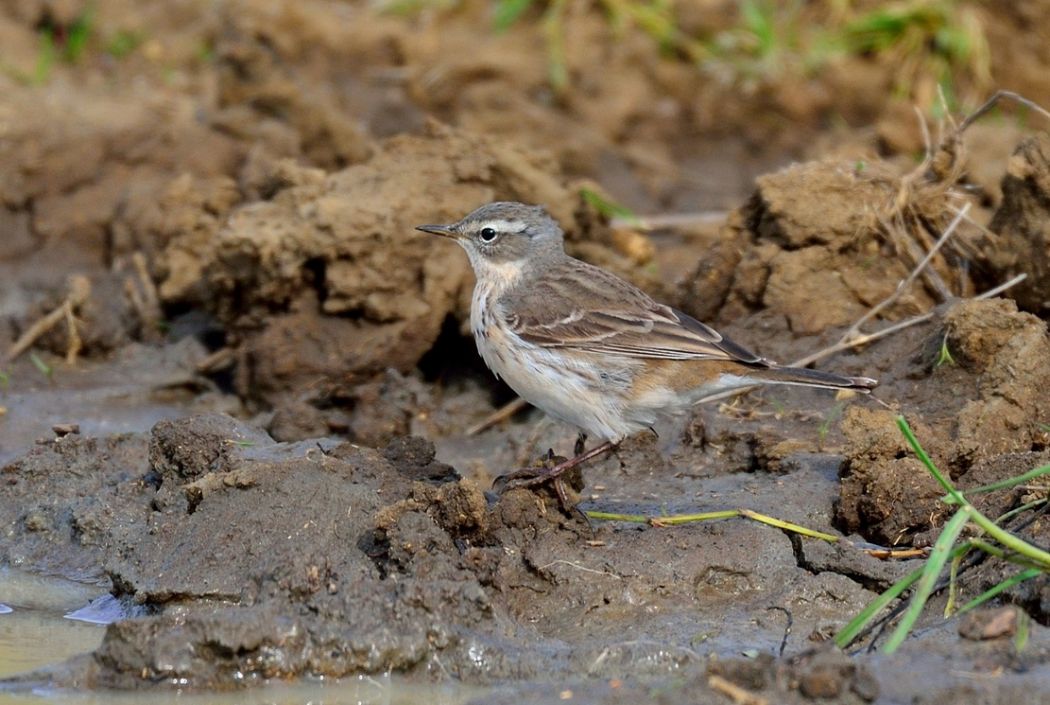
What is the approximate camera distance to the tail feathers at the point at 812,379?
22.4 ft

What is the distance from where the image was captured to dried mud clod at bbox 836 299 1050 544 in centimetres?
673

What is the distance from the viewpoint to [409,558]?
20.2 ft

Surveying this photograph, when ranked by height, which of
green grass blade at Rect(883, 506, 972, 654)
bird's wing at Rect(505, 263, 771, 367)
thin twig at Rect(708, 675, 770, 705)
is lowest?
bird's wing at Rect(505, 263, 771, 367)

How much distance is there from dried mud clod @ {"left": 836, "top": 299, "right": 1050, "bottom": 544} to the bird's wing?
2.33ft

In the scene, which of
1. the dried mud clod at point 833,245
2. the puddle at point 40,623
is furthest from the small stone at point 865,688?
the dried mud clod at point 833,245

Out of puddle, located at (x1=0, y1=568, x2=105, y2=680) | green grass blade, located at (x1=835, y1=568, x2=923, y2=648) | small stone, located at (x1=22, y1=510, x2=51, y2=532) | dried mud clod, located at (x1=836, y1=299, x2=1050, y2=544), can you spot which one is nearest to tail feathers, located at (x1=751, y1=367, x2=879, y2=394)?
dried mud clod, located at (x1=836, y1=299, x2=1050, y2=544)

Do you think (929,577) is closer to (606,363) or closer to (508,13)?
(606,363)

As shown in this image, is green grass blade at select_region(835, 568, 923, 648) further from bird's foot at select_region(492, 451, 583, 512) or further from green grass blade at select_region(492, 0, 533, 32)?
green grass blade at select_region(492, 0, 533, 32)

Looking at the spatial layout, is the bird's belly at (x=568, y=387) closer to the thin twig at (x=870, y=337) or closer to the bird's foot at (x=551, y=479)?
the bird's foot at (x=551, y=479)

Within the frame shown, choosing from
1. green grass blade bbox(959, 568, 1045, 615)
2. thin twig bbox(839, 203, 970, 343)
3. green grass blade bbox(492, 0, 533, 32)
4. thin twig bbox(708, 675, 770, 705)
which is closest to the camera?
thin twig bbox(708, 675, 770, 705)

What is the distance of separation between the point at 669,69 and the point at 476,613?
28.5ft

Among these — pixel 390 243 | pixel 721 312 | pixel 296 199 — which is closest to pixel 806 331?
pixel 721 312

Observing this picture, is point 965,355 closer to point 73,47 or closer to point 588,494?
point 588,494

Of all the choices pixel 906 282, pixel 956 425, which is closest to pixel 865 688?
pixel 956 425
